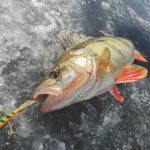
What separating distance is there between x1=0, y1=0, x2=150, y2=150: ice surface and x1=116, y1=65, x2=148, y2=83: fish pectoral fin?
44 centimetres

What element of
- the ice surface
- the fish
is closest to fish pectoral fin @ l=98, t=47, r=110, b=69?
the fish

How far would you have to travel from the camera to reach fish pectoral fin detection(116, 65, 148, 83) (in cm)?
412

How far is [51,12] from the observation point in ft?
17.8

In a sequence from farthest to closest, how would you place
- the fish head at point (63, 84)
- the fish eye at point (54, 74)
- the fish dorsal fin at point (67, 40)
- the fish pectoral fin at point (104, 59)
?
the fish dorsal fin at point (67, 40), the fish pectoral fin at point (104, 59), the fish eye at point (54, 74), the fish head at point (63, 84)

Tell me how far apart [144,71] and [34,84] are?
1545mm

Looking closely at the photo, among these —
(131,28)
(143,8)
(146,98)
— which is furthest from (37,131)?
(143,8)

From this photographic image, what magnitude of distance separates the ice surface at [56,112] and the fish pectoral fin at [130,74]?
1.46 ft

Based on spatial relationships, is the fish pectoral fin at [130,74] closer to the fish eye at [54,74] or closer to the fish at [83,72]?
the fish at [83,72]

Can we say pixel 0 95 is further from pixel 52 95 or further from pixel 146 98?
pixel 146 98

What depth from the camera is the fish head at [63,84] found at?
10.1 ft

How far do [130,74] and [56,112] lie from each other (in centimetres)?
119

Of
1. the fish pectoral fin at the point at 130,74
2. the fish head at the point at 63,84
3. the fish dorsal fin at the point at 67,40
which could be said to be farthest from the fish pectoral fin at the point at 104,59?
the fish dorsal fin at the point at 67,40

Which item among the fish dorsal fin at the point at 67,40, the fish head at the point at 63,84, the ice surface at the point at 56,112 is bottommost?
the ice surface at the point at 56,112

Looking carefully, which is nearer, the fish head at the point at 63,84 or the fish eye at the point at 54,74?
the fish head at the point at 63,84
